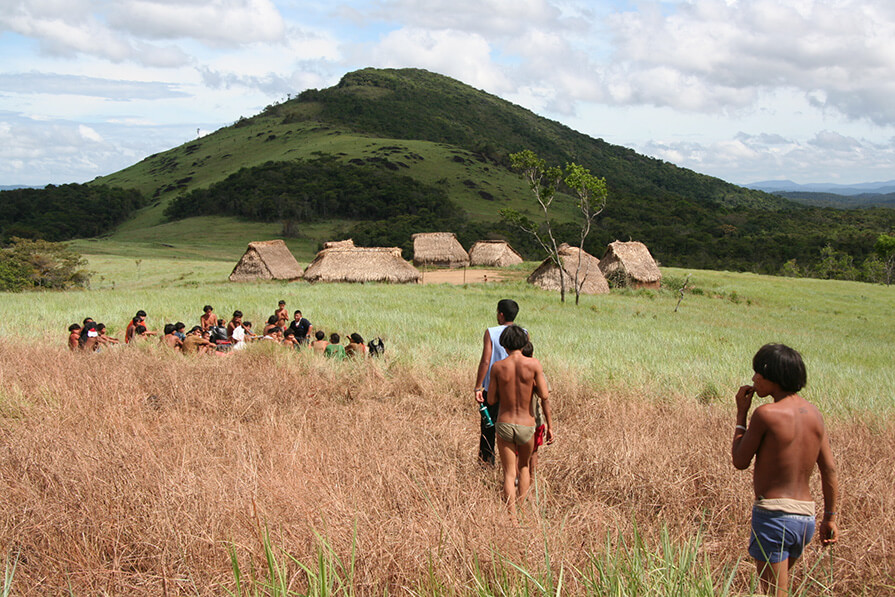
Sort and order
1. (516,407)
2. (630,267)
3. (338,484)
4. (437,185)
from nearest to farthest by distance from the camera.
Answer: (338,484) → (516,407) → (630,267) → (437,185)

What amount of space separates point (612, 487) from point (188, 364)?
5.59 m

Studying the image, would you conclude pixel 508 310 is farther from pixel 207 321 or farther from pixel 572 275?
pixel 572 275

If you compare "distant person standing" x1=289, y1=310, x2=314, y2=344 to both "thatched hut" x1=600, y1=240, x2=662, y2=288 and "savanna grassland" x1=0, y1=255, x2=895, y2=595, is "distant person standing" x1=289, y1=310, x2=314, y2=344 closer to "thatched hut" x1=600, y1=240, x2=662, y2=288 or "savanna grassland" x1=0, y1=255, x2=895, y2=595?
"savanna grassland" x1=0, y1=255, x2=895, y2=595

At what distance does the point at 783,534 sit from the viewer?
280 cm

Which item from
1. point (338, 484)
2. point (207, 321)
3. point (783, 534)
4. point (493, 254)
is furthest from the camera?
point (493, 254)

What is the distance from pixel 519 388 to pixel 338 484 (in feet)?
4.59

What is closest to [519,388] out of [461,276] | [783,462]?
[783,462]

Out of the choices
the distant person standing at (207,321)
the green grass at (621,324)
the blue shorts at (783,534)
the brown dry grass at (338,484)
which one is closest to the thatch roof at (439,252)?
the green grass at (621,324)

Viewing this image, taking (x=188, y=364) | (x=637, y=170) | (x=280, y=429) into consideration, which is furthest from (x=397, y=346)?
(x=637, y=170)

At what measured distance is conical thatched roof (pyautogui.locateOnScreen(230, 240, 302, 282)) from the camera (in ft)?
98.7

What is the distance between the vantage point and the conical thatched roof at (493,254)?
128 feet

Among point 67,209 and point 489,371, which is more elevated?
point 67,209

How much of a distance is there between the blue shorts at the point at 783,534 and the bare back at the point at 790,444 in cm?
10

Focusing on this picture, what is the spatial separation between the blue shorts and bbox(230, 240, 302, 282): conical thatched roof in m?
29.3
